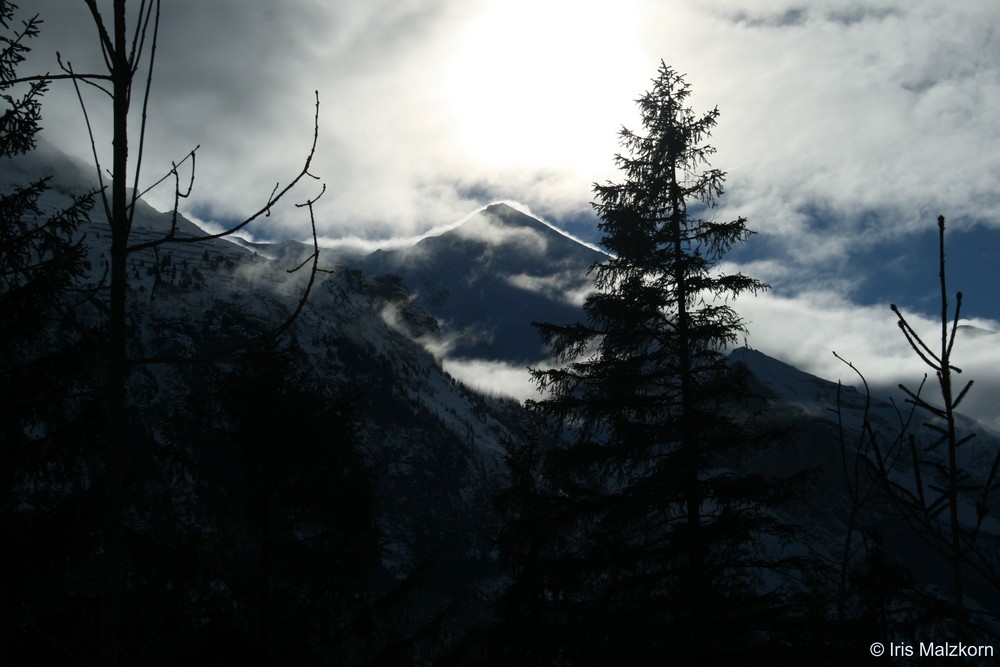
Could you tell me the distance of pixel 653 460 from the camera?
9.94m

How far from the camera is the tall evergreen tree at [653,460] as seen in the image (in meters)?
8.85

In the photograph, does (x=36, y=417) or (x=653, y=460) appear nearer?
(x=36, y=417)

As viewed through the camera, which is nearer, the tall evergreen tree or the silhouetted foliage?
the silhouetted foliage

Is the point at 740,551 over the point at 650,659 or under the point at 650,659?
over

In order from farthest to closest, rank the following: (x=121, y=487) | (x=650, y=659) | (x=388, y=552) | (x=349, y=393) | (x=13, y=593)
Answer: (x=349, y=393) < (x=388, y=552) < (x=650, y=659) < (x=13, y=593) < (x=121, y=487)

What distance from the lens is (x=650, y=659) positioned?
8500 mm

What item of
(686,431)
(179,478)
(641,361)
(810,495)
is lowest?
(179,478)

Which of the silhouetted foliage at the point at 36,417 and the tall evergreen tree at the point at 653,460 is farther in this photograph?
the tall evergreen tree at the point at 653,460

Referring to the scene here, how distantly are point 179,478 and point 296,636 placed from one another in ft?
9.07

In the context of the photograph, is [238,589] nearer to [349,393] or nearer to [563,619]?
[563,619]

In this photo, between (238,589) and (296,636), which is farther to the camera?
(296,636)

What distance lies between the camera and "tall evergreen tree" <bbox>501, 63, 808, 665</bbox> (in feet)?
29.0

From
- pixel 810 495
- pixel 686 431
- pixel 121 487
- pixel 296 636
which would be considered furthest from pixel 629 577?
pixel 121 487

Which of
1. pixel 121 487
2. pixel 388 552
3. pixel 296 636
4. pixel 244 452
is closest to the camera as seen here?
pixel 121 487
